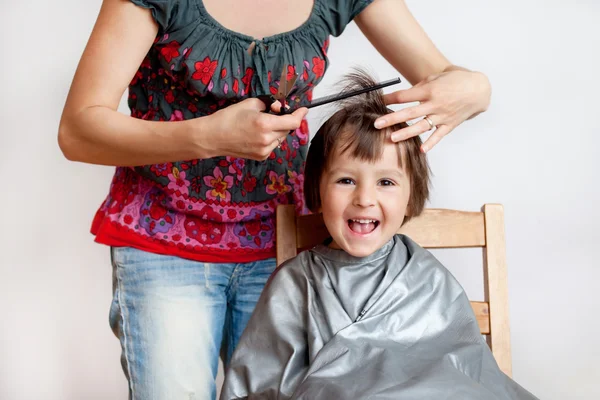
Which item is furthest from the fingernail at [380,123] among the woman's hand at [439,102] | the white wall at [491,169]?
the white wall at [491,169]

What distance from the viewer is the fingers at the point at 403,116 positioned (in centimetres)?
120

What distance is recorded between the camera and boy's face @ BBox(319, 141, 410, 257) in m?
1.25

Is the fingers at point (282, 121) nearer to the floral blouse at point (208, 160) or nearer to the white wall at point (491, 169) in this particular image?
the floral blouse at point (208, 160)

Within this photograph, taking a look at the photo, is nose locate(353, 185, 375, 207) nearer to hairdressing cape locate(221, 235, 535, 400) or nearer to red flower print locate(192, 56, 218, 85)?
hairdressing cape locate(221, 235, 535, 400)

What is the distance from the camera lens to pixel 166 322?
1.29 metres

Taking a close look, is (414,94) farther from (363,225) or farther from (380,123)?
(363,225)

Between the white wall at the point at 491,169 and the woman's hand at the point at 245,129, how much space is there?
2.85 feet

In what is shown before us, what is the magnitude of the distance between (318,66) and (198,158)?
309 millimetres

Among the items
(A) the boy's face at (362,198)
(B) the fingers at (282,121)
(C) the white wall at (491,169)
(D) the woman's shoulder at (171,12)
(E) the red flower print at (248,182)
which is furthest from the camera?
(C) the white wall at (491,169)

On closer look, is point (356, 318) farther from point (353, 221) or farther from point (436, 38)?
point (436, 38)

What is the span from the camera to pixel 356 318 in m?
1.26

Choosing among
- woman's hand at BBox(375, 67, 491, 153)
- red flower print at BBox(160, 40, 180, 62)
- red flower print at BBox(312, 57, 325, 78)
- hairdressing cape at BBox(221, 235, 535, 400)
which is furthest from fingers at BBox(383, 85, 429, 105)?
red flower print at BBox(160, 40, 180, 62)

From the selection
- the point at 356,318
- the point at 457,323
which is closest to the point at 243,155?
the point at 356,318

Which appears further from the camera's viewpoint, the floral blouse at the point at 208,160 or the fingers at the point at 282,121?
the floral blouse at the point at 208,160
